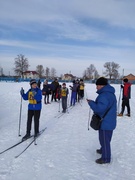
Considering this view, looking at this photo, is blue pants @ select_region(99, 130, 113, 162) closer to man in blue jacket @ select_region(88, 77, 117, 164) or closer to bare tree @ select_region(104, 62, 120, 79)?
man in blue jacket @ select_region(88, 77, 117, 164)

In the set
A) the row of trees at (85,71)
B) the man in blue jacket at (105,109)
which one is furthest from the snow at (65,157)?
the row of trees at (85,71)

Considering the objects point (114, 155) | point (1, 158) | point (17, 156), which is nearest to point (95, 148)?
point (114, 155)

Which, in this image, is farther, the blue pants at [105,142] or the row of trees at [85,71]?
the row of trees at [85,71]

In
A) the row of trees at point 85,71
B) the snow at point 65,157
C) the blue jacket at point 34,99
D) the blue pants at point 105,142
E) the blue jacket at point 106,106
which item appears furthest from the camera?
the row of trees at point 85,71

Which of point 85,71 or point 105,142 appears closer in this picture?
point 105,142

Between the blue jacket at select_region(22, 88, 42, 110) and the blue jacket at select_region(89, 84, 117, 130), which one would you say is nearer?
the blue jacket at select_region(89, 84, 117, 130)

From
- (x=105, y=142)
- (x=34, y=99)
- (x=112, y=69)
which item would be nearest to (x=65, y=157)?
(x=105, y=142)

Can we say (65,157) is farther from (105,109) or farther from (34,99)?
(34,99)

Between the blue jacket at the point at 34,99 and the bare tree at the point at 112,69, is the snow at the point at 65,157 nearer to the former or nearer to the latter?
the blue jacket at the point at 34,99

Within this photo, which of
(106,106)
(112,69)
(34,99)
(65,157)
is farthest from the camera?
(112,69)

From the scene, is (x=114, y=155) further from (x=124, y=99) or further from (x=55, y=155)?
(x=124, y=99)

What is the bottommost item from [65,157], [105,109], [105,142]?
[65,157]

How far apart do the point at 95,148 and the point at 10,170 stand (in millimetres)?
2546

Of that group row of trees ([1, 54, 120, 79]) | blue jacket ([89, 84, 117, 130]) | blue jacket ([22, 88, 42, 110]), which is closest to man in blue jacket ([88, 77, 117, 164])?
blue jacket ([89, 84, 117, 130])
